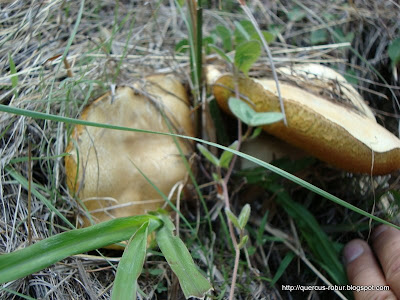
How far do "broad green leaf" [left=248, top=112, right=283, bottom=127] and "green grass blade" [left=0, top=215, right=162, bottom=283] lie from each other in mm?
388

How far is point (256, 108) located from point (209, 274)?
0.51 m

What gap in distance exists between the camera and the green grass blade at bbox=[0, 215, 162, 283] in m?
0.68

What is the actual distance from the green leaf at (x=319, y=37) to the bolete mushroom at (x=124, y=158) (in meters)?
0.84

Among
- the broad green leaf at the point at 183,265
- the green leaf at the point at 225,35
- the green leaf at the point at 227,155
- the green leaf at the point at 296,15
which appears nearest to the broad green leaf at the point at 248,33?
the green leaf at the point at 225,35

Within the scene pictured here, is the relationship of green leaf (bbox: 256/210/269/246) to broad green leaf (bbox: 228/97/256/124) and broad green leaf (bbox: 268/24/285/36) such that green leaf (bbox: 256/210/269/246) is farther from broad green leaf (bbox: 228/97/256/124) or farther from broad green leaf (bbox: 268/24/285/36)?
broad green leaf (bbox: 268/24/285/36)

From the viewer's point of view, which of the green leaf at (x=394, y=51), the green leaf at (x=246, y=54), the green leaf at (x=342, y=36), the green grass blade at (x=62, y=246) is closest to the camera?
the green grass blade at (x=62, y=246)

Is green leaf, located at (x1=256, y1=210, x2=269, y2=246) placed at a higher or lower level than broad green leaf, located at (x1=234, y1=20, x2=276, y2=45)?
lower

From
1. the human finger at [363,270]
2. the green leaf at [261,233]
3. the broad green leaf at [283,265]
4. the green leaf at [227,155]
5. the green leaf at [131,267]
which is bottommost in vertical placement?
the broad green leaf at [283,265]

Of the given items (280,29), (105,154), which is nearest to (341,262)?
(105,154)

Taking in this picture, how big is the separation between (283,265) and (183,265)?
50cm

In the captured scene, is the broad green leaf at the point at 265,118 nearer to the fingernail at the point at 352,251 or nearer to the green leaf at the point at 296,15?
the fingernail at the point at 352,251

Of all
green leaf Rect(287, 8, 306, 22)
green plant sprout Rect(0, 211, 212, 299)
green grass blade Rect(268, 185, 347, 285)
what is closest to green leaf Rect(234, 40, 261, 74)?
green grass blade Rect(268, 185, 347, 285)

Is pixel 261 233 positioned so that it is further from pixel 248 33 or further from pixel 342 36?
pixel 342 36

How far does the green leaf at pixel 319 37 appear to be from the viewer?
5.21 ft
